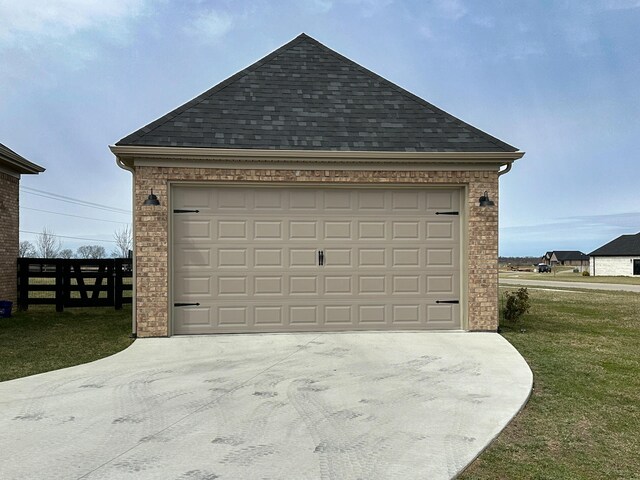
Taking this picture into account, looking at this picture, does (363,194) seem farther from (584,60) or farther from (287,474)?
(584,60)

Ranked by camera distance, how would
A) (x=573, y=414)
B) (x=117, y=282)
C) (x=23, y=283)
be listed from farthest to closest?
(x=117, y=282), (x=23, y=283), (x=573, y=414)

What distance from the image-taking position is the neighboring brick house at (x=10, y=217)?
12.0 m

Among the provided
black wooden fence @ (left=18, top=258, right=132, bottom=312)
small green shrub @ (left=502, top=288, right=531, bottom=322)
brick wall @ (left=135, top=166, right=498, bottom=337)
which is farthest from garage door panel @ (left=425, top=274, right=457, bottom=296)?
black wooden fence @ (left=18, top=258, right=132, bottom=312)

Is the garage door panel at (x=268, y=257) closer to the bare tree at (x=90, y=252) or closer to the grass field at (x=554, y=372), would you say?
the grass field at (x=554, y=372)

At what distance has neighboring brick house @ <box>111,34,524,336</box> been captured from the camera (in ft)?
26.7

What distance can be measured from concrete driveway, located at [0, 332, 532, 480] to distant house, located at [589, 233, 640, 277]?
47929mm

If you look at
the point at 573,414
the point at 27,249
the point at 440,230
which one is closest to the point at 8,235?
the point at 440,230

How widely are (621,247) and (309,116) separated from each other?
50363 mm

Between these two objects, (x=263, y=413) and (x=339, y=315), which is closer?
(x=263, y=413)

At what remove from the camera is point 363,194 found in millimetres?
→ 8625

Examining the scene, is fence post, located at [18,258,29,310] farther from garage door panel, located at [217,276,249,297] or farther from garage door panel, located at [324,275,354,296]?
garage door panel, located at [324,275,354,296]

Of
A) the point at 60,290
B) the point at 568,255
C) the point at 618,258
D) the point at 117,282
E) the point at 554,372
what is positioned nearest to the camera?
the point at 554,372

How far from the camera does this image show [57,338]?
8648 millimetres

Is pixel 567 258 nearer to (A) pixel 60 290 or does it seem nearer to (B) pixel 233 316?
(A) pixel 60 290
